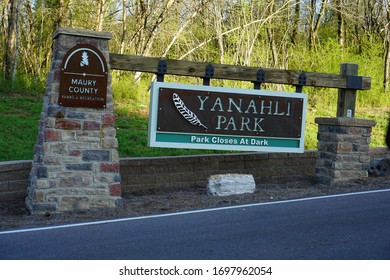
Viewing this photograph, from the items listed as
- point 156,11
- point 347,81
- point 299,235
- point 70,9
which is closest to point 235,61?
point 156,11

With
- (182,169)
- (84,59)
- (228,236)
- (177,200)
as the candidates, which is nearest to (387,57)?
(182,169)

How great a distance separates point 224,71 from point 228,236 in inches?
191

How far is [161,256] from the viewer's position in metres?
6.88

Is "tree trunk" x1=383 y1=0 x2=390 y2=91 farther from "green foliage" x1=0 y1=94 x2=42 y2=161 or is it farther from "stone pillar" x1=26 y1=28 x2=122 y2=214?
"stone pillar" x1=26 y1=28 x2=122 y2=214

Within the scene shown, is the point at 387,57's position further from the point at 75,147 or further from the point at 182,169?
the point at 75,147

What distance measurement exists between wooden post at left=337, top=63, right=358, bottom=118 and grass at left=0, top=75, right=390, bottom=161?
4032mm

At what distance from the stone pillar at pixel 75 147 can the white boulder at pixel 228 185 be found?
6.11ft

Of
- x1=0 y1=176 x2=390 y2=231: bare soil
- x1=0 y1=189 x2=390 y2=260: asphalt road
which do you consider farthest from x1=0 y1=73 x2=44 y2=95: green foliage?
x1=0 y1=189 x2=390 y2=260: asphalt road

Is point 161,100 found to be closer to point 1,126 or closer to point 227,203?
point 227,203

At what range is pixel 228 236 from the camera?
26.0ft

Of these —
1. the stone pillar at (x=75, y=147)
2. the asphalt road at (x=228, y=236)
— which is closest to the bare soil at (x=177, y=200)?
the stone pillar at (x=75, y=147)

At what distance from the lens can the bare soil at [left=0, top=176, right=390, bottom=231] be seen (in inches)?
371

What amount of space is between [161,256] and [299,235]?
2.01 m

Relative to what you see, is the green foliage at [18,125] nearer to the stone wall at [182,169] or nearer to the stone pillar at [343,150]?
the stone wall at [182,169]
